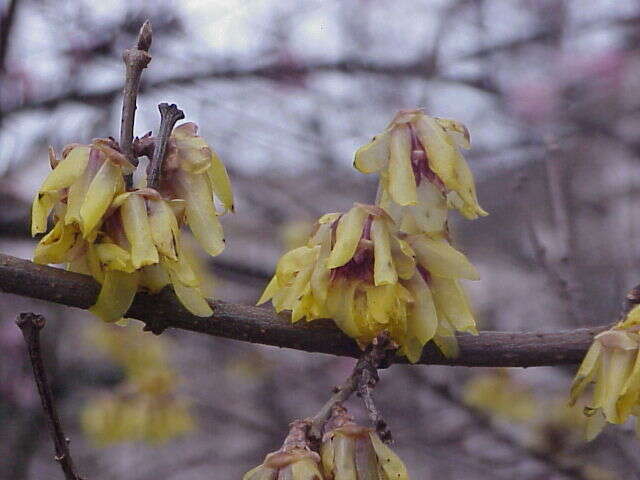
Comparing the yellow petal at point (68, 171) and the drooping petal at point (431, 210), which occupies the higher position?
the yellow petal at point (68, 171)

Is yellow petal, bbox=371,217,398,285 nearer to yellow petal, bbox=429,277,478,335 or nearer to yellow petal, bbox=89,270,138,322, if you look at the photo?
yellow petal, bbox=429,277,478,335

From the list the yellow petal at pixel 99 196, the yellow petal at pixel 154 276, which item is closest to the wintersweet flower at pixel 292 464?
the yellow petal at pixel 154 276

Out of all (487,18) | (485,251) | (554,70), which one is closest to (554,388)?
(485,251)

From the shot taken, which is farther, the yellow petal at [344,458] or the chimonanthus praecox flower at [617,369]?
the chimonanthus praecox flower at [617,369]

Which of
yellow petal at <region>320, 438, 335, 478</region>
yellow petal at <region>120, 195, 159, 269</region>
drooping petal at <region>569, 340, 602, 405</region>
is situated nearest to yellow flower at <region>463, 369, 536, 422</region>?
drooping petal at <region>569, 340, 602, 405</region>

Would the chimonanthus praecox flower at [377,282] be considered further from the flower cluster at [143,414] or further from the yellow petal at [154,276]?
the flower cluster at [143,414]

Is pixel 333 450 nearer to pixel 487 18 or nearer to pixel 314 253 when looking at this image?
pixel 314 253
